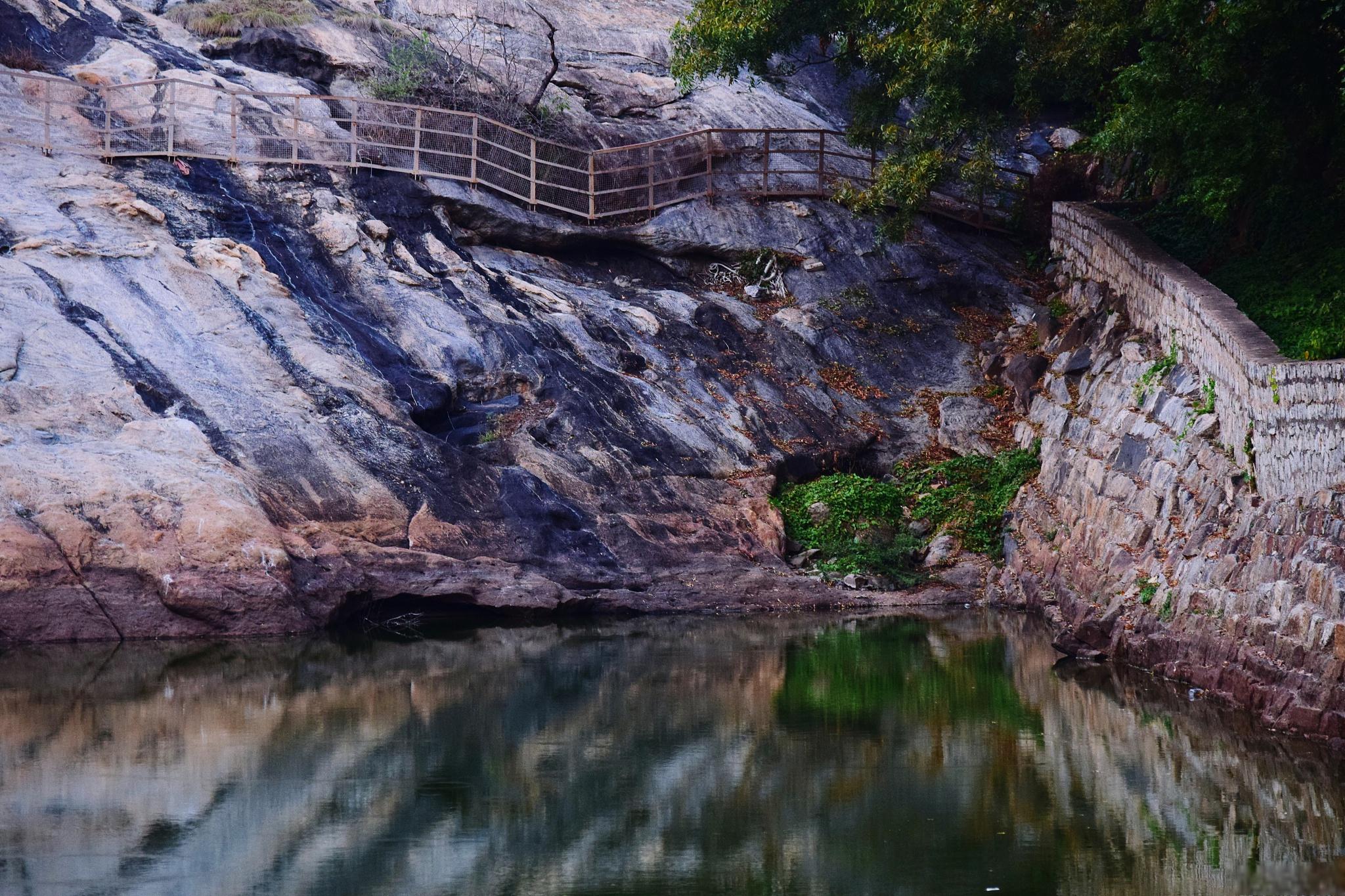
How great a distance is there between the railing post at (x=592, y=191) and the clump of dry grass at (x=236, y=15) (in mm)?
6597

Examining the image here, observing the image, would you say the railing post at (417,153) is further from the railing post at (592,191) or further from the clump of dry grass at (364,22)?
the clump of dry grass at (364,22)

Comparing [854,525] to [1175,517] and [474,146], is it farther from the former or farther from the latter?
[474,146]

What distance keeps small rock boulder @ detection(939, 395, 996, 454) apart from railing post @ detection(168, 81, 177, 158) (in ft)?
45.8

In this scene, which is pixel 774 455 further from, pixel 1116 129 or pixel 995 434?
pixel 1116 129

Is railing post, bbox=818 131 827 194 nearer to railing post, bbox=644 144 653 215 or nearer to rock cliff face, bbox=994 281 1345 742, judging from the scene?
railing post, bbox=644 144 653 215

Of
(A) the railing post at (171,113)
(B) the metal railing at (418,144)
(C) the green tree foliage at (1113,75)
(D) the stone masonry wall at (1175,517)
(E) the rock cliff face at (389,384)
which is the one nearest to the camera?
(D) the stone masonry wall at (1175,517)

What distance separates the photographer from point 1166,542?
53.2 ft

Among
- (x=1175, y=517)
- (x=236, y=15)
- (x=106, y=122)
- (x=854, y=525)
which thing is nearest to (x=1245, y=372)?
(x=1175, y=517)

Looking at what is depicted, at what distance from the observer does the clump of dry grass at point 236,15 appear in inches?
1104

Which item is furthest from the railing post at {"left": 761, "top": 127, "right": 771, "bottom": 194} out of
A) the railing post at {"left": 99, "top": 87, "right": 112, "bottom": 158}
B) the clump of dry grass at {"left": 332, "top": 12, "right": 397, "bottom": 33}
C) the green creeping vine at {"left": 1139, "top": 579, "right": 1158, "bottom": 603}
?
the green creeping vine at {"left": 1139, "top": 579, "right": 1158, "bottom": 603}

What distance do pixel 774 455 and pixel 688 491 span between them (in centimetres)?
187

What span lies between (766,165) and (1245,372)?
15.1 m

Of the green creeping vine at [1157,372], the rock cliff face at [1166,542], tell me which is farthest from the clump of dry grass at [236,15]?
the green creeping vine at [1157,372]

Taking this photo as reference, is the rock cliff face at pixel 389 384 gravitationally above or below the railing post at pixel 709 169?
below
